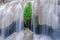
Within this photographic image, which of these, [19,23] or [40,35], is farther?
[19,23]

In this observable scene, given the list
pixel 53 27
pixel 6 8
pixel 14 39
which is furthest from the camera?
pixel 6 8

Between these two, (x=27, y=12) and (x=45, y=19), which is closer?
(x=45, y=19)

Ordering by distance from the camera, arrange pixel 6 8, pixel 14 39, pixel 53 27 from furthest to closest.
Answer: pixel 6 8 < pixel 14 39 < pixel 53 27

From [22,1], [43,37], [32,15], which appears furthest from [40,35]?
[22,1]

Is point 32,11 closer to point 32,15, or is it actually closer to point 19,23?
point 32,15

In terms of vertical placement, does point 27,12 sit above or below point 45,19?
above

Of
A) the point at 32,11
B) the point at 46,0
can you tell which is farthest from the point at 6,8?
the point at 46,0

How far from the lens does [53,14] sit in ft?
16.2

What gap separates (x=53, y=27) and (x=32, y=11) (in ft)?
2.57

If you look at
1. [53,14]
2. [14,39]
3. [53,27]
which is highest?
[53,14]

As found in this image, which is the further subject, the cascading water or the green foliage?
the green foliage

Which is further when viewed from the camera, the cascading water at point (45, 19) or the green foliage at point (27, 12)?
the green foliage at point (27, 12)

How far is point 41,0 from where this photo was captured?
5.14 m

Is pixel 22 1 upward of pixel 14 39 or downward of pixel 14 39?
upward
